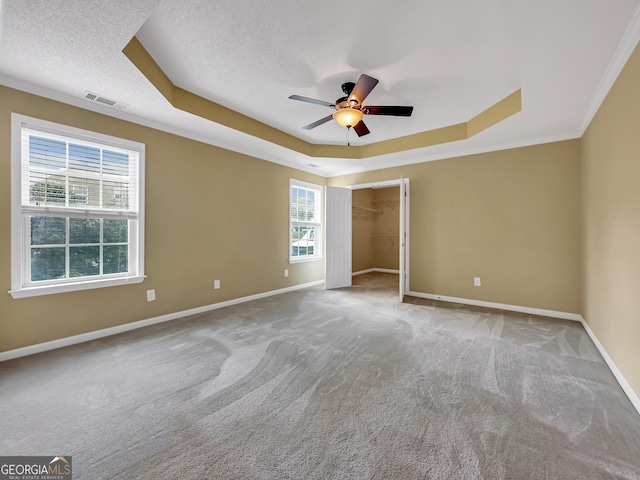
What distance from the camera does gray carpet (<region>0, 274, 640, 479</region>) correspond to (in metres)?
1.40

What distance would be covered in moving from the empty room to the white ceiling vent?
0.09 feet

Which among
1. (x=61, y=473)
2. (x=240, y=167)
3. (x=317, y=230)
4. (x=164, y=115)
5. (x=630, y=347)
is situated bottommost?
(x=61, y=473)

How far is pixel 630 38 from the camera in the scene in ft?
6.13

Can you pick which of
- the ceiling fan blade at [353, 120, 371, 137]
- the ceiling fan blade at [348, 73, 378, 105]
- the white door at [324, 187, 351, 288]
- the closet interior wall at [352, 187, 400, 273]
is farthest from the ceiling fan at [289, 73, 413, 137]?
the closet interior wall at [352, 187, 400, 273]

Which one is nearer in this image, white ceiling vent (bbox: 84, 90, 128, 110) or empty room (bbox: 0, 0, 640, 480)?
empty room (bbox: 0, 0, 640, 480)

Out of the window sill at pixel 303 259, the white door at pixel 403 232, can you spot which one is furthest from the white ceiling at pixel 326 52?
the window sill at pixel 303 259

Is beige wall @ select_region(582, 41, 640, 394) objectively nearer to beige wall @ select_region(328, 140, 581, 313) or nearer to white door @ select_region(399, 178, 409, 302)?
beige wall @ select_region(328, 140, 581, 313)

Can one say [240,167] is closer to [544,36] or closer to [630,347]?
[544,36]

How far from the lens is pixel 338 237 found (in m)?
5.85

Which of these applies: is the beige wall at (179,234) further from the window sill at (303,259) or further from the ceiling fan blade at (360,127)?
the ceiling fan blade at (360,127)

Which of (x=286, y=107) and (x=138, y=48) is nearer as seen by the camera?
(x=138, y=48)

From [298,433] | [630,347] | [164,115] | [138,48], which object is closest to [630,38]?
[630,347]

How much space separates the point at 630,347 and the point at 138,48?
175 inches

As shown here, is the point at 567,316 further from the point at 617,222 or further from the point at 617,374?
the point at 617,222
